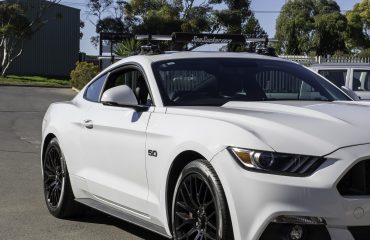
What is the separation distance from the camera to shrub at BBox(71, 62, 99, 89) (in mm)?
33031

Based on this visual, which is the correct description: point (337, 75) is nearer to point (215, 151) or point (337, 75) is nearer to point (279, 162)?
point (215, 151)

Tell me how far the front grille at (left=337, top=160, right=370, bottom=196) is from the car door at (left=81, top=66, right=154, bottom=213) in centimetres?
169

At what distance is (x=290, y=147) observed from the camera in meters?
3.72

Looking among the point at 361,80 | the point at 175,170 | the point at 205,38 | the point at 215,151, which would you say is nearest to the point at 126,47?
the point at 361,80

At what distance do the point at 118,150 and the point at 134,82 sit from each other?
85 cm

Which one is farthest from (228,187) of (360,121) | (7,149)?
Answer: (7,149)

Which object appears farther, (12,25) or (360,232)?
(12,25)

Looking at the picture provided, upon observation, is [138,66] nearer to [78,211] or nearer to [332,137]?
[78,211]

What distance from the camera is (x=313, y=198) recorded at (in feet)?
11.8

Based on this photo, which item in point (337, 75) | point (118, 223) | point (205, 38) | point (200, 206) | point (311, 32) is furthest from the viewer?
point (311, 32)

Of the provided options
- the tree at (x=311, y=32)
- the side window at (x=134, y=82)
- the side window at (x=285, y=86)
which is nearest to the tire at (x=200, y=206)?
the side window at (x=134, y=82)

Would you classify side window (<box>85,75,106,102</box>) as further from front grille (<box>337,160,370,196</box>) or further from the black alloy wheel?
front grille (<box>337,160,370,196</box>)

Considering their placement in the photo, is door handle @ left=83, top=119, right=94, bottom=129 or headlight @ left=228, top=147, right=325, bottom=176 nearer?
headlight @ left=228, top=147, right=325, bottom=176

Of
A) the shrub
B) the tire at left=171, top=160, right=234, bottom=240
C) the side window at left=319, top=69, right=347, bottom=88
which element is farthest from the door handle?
the shrub
